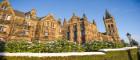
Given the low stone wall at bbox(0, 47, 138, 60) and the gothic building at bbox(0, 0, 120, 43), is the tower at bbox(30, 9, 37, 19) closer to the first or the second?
the gothic building at bbox(0, 0, 120, 43)

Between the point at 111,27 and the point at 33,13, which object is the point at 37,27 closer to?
the point at 33,13

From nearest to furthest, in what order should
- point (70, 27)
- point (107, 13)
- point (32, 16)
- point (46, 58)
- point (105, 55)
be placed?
1. point (46, 58)
2. point (105, 55)
3. point (32, 16)
4. point (70, 27)
5. point (107, 13)

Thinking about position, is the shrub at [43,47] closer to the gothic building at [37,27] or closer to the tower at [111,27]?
the gothic building at [37,27]

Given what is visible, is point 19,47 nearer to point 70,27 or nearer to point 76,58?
point 76,58

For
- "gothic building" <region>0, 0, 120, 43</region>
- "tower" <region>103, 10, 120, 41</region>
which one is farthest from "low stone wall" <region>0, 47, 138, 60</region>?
"tower" <region>103, 10, 120, 41</region>

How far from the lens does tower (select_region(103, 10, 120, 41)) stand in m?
83.7

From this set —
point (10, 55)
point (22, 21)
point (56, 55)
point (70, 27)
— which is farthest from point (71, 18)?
point (10, 55)

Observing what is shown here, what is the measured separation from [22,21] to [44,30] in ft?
23.9

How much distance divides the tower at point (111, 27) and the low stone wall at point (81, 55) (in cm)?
4628

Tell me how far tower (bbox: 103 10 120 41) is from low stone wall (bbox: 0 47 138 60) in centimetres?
4628

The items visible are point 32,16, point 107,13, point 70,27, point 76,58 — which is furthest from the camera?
point 107,13

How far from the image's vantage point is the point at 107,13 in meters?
91.6

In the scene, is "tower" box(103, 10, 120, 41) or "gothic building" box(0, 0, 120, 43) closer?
"gothic building" box(0, 0, 120, 43)

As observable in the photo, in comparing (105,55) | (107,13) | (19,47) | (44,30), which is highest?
(107,13)
